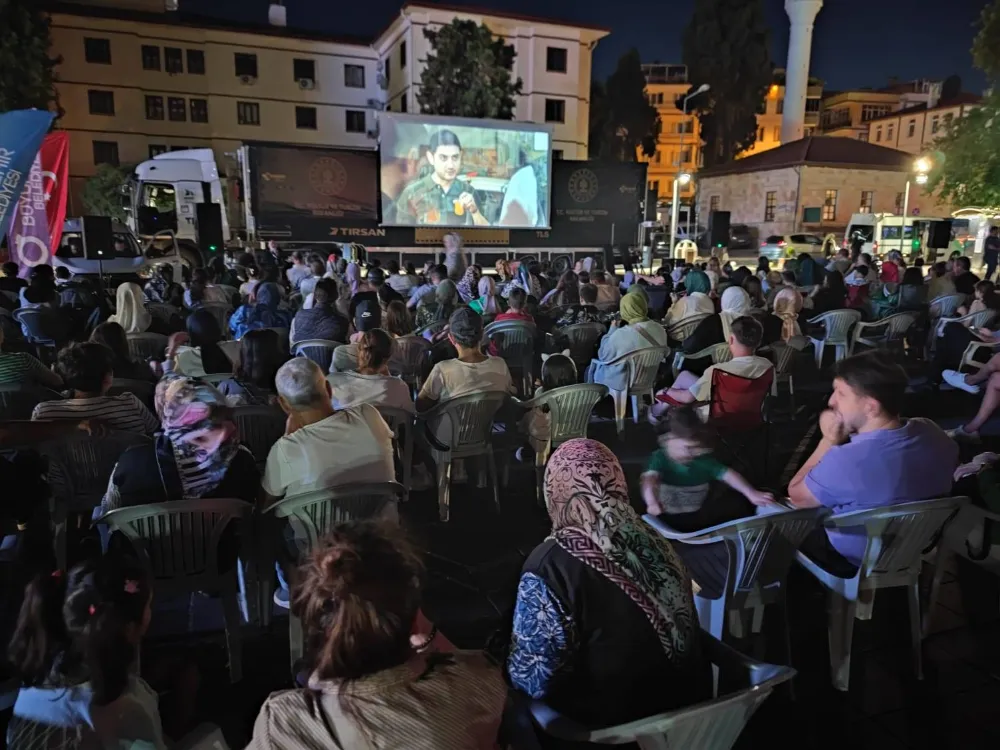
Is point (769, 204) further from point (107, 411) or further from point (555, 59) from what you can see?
point (107, 411)

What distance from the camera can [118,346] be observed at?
431 cm

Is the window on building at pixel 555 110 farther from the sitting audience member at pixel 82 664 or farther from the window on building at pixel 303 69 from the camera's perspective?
the sitting audience member at pixel 82 664

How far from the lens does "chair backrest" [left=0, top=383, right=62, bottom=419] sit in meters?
3.80

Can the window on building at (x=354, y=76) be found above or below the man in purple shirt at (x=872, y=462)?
above

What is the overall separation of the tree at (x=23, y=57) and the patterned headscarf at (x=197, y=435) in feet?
83.7

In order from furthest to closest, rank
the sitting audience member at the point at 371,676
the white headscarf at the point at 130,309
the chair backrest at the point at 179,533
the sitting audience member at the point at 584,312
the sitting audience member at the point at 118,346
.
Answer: the sitting audience member at the point at 584,312, the white headscarf at the point at 130,309, the sitting audience member at the point at 118,346, the chair backrest at the point at 179,533, the sitting audience member at the point at 371,676

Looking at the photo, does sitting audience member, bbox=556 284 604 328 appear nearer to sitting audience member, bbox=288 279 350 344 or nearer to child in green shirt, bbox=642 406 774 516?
sitting audience member, bbox=288 279 350 344

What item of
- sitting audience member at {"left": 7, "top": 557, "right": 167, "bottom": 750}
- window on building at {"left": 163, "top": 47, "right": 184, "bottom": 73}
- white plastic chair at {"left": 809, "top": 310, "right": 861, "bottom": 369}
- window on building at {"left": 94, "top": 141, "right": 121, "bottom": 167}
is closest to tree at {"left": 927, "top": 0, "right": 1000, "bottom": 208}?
white plastic chair at {"left": 809, "top": 310, "right": 861, "bottom": 369}

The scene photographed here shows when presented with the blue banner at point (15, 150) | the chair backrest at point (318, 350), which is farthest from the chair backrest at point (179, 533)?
the blue banner at point (15, 150)

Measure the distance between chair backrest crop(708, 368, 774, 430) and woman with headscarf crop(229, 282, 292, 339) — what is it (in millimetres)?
3721

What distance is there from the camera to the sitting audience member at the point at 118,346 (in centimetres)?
427

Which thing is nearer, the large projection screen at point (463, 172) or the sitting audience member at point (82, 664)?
the sitting audience member at point (82, 664)

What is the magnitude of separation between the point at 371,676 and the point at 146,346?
5.13 metres

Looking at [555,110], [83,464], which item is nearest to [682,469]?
[83,464]
